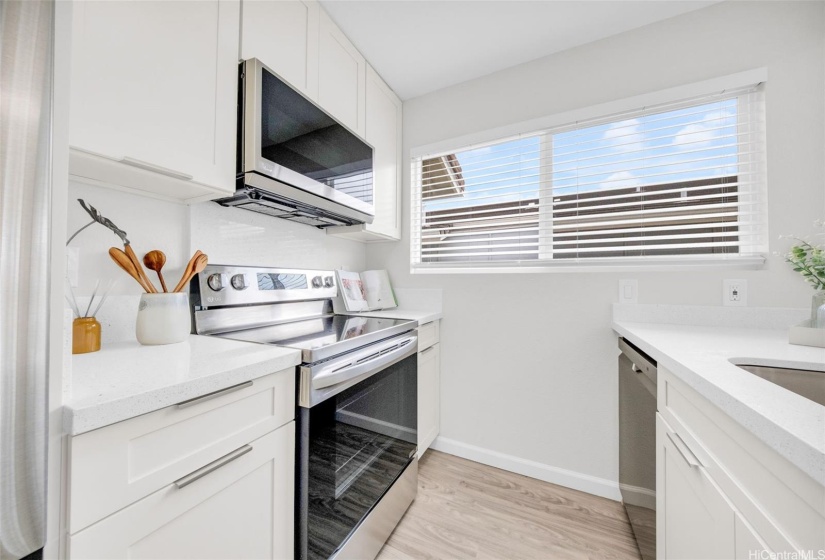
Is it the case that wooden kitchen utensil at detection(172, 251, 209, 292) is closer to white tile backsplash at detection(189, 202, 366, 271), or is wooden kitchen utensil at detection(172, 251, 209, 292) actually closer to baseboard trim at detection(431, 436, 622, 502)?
white tile backsplash at detection(189, 202, 366, 271)

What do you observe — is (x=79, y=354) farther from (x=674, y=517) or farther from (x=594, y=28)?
(x=594, y=28)

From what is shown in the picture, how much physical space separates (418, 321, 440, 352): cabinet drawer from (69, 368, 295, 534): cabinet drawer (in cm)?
105

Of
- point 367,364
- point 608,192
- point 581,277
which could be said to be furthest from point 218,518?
Result: point 608,192

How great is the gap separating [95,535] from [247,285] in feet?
3.30

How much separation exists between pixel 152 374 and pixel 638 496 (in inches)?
68.8

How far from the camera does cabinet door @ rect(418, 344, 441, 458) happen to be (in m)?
1.84

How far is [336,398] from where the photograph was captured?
103cm

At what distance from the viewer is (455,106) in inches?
84.7

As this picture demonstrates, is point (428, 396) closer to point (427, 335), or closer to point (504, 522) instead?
point (427, 335)

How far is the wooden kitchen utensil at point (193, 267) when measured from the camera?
1.12 meters

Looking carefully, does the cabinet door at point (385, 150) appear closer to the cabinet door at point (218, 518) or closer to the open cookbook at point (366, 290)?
the open cookbook at point (366, 290)

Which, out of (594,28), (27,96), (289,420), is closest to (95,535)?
(289,420)

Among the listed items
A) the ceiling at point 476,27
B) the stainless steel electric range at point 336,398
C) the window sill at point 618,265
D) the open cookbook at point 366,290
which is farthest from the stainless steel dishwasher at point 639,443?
the ceiling at point 476,27

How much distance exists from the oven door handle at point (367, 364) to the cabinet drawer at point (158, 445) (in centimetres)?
14
